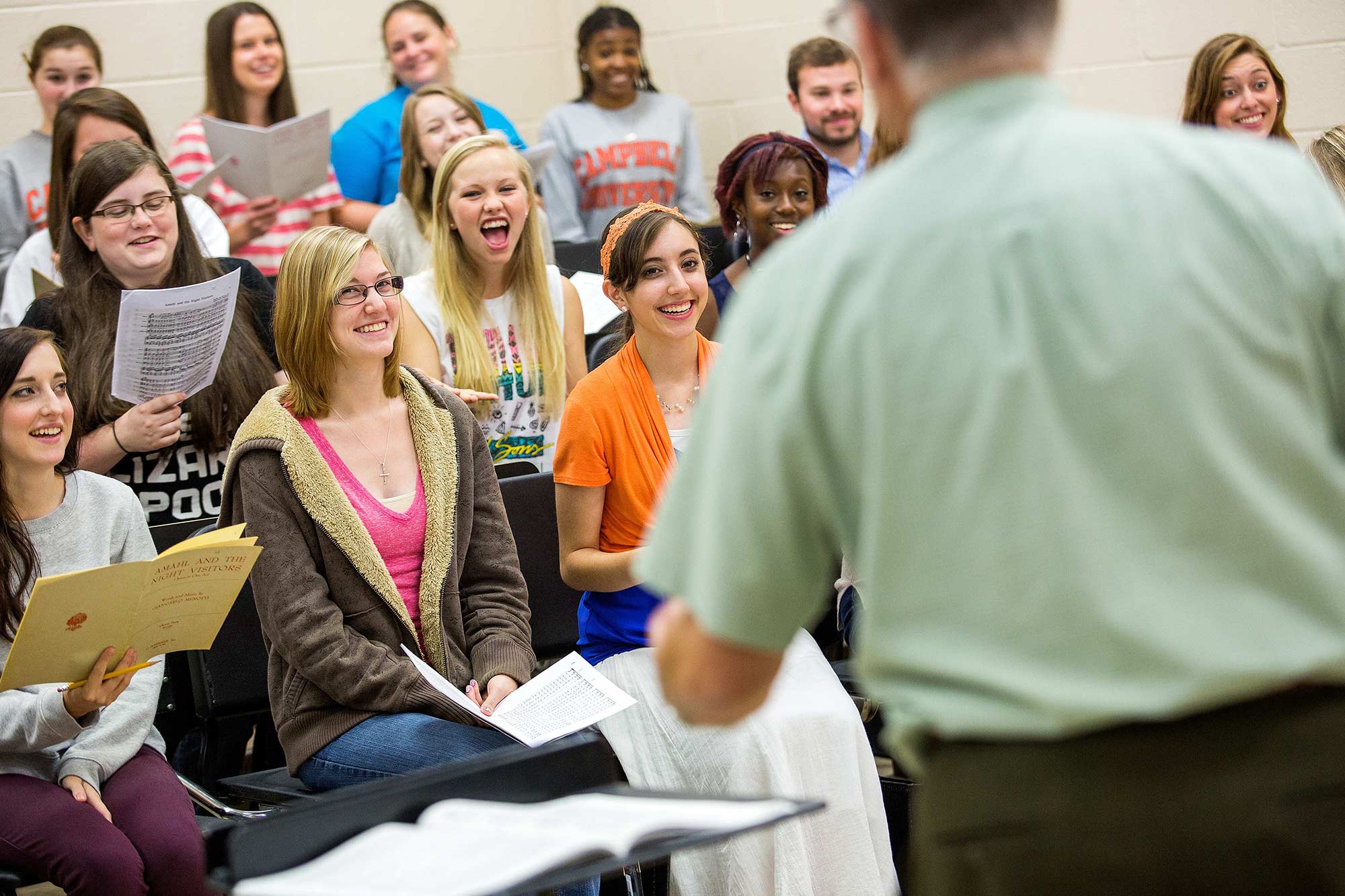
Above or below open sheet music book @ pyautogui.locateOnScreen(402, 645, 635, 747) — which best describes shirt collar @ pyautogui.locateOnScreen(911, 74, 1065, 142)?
above

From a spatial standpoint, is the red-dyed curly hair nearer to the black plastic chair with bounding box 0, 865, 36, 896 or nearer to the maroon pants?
the maroon pants

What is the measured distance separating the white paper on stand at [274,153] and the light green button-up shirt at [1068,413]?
272 cm

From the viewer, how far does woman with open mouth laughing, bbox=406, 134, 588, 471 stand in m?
3.07

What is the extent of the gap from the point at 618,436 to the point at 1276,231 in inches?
65.9

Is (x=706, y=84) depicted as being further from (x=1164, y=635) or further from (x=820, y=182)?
(x=1164, y=635)

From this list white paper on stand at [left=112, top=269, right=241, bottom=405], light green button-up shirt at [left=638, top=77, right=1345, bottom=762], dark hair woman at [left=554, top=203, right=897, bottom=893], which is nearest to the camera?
light green button-up shirt at [left=638, top=77, right=1345, bottom=762]

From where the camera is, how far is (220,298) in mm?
2584

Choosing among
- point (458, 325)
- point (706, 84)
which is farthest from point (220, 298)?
point (706, 84)

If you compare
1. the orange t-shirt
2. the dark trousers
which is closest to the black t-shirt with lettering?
the orange t-shirt

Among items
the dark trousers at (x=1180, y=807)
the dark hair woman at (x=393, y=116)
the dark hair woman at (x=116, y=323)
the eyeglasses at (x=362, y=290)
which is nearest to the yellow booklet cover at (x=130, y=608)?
the eyeglasses at (x=362, y=290)

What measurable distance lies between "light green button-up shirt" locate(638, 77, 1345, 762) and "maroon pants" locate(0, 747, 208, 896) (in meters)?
1.48

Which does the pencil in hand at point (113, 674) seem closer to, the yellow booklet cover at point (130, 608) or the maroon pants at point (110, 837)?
the yellow booklet cover at point (130, 608)

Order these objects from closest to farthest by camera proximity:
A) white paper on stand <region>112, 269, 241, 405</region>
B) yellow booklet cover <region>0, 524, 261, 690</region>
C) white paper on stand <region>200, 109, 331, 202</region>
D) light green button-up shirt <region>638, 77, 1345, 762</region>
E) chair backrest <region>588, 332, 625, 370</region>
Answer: light green button-up shirt <region>638, 77, 1345, 762</region> < yellow booklet cover <region>0, 524, 261, 690</region> < white paper on stand <region>112, 269, 241, 405</region> < chair backrest <region>588, 332, 625, 370</region> < white paper on stand <region>200, 109, 331, 202</region>

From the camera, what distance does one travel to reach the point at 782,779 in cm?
220
